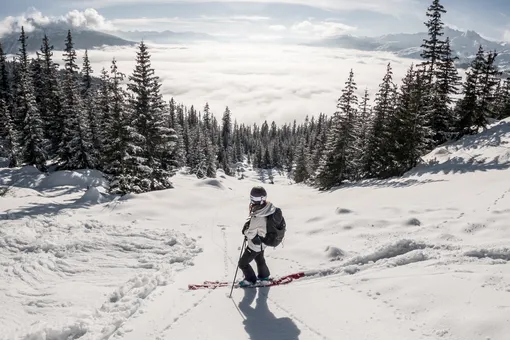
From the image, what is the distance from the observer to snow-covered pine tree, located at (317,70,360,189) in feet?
104

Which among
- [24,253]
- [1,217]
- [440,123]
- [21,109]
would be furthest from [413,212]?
[21,109]

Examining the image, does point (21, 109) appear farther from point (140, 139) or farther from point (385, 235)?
point (385, 235)

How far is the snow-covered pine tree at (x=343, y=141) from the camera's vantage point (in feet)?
104

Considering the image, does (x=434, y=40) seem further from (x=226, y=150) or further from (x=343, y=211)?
(x=226, y=150)

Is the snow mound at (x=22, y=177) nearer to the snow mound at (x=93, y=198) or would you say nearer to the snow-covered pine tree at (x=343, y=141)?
the snow mound at (x=93, y=198)

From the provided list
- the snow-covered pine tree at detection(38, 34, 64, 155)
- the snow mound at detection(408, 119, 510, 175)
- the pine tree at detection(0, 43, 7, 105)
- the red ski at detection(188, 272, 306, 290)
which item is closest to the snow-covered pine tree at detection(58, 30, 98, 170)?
the snow-covered pine tree at detection(38, 34, 64, 155)

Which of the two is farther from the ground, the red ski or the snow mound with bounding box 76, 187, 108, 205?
the red ski

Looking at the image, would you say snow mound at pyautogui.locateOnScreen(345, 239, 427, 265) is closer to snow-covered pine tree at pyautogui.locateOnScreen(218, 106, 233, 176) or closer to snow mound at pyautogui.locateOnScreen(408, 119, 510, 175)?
snow mound at pyautogui.locateOnScreen(408, 119, 510, 175)

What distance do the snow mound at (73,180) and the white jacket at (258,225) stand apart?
3049 cm

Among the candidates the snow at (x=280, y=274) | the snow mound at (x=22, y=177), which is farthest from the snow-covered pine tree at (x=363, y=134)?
the snow mound at (x=22, y=177)

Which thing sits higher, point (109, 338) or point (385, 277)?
point (385, 277)

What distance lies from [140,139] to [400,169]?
20.4m

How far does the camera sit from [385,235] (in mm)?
9523

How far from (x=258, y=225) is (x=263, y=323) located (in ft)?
6.16
